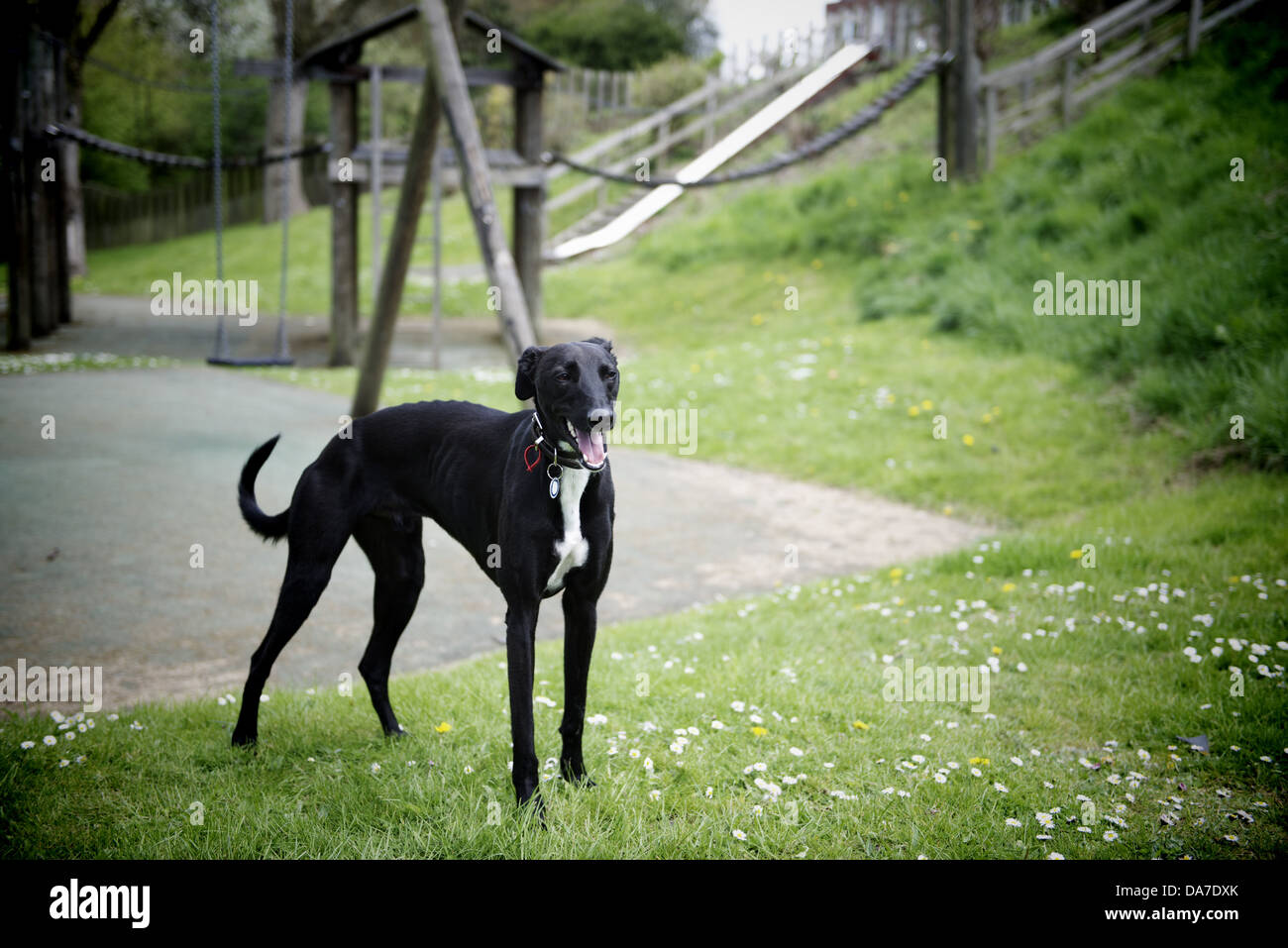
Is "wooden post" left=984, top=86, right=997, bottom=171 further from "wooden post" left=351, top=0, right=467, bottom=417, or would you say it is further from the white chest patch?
the white chest patch

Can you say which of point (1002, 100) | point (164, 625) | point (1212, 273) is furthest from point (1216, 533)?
point (1002, 100)

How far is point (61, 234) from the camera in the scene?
1614 cm

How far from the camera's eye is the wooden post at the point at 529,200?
14.8 metres

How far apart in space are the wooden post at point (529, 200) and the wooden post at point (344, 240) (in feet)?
7.70

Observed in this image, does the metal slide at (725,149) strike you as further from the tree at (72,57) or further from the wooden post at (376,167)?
the tree at (72,57)

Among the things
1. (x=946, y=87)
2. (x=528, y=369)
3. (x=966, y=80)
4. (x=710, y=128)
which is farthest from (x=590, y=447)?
(x=710, y=128)

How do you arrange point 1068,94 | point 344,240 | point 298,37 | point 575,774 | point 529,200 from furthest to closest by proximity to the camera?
1. point 298,37
2. point 1068,94
3. point 529,200
4. point 344,240
5. point 575,774

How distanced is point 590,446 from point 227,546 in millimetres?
4533

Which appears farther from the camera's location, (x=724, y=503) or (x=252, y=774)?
(x=724, y=503)

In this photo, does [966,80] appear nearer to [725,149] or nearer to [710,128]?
[725,149]

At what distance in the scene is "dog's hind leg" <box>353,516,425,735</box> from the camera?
4.02 m

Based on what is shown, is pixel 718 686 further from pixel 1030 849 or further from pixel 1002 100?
pixel 1002 100

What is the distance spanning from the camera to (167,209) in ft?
109
